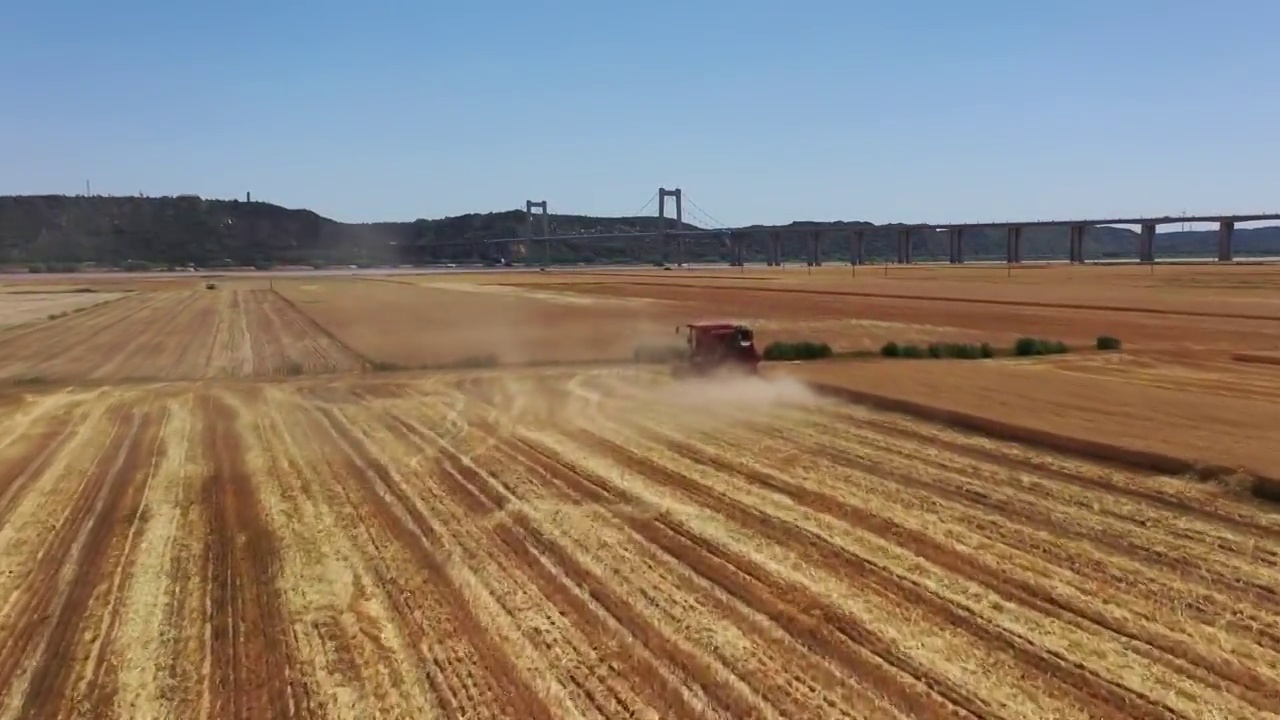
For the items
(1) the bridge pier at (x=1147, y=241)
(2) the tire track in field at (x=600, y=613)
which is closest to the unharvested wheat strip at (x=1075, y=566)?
(2) the tire track in field at (x=600, y=613)

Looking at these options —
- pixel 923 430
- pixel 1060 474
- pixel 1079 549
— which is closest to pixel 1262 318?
pixel 923 430

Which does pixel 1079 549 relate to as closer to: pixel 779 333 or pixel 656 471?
pixel 656 471

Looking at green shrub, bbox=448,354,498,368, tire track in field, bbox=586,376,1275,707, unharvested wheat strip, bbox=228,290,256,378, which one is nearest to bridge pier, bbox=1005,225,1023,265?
unharvested wheat strip, bbox=228,290,256,378

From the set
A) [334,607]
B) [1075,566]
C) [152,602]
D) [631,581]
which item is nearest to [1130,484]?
[1075,566]

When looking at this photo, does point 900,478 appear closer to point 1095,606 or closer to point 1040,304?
point 1095,606

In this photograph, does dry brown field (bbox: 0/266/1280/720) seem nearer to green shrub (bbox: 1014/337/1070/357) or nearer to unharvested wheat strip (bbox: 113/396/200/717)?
unharvested wheat strip (bbox: 113/396/200/717)
